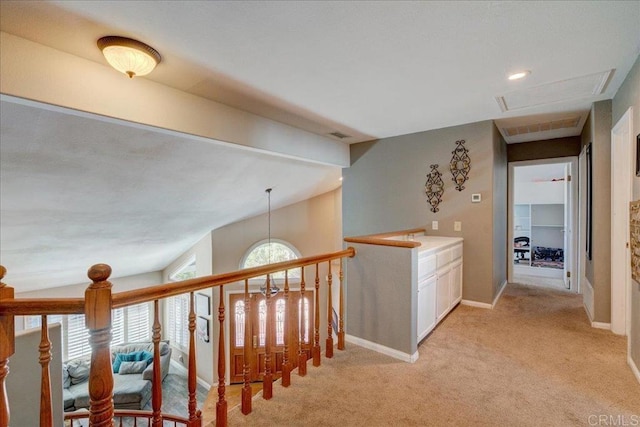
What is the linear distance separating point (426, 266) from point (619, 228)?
5.83 feet

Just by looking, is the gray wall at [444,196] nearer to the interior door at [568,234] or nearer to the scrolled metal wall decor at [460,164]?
the scrolled metal wall decor at [460,164]

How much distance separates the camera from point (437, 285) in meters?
3.01

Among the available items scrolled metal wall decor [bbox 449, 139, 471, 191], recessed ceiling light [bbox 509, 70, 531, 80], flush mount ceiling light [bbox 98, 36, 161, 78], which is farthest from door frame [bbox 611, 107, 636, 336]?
flush mount ceiling light [bbox 98, 36, 161, 78]

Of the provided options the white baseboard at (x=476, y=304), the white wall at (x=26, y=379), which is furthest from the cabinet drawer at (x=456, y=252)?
the white wall at (x=26, y=379)

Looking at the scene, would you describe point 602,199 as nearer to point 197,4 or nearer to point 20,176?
point 197,4

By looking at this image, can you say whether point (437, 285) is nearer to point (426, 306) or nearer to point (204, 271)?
point (426, 306)

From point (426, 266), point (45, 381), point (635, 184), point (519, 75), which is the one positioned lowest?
point (45, 381)

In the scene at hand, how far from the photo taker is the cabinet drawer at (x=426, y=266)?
2592 millimetres

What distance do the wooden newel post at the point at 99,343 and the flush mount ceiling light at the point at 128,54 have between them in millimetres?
1390

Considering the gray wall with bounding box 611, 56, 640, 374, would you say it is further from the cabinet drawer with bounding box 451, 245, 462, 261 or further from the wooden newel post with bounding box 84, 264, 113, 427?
the wooden newel post with bounding box 84, 264, 113, 427

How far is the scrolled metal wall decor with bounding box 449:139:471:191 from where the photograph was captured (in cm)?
376

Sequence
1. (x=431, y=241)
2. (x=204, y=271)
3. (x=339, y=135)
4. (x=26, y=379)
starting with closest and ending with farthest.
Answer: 1. (x=26, y=379)
2. (x=431, y=241)
3. (x=339, y=135)
4. (x=204, y=271)

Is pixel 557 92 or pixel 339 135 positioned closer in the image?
pixel 557 92

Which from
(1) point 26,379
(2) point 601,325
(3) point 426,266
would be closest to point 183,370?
(1) point 26,379
